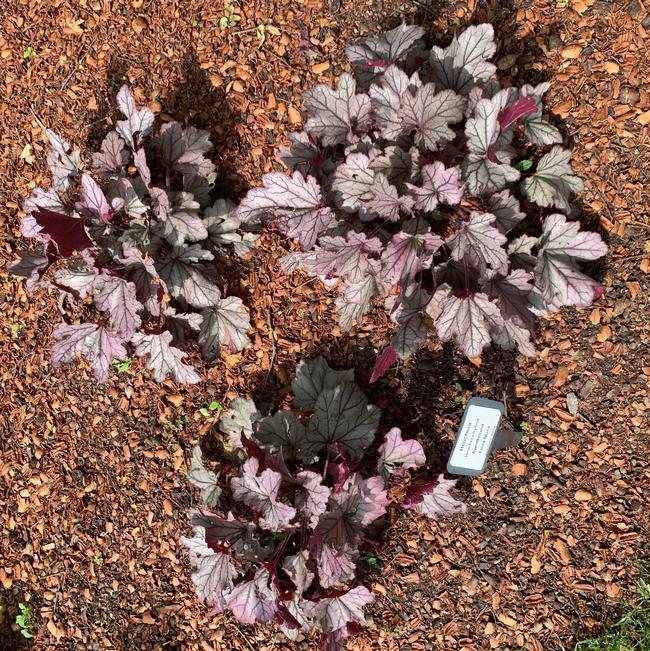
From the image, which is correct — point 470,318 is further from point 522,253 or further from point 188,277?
point 188,277

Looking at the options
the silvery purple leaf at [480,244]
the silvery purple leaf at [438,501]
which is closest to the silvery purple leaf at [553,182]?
the silvery purple leaf at [480,244]

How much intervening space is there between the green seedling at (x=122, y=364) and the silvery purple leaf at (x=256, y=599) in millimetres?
1066

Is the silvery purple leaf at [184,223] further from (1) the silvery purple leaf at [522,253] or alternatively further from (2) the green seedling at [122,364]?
(1) the silvery purple leaf at [522,253]

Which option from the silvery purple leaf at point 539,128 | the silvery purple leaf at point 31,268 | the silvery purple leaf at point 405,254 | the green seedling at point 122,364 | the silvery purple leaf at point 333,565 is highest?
the silvery purple leaf at point 539,128

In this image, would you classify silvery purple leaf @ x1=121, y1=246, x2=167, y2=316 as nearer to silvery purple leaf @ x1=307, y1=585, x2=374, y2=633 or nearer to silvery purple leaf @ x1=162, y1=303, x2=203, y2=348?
silvery purple leaf @ x1=162, y1=303, x2=203, y2=348

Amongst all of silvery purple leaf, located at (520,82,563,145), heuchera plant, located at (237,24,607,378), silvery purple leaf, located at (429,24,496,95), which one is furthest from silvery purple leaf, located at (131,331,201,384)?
silvery purple leaf, located at (520,82,563,145)

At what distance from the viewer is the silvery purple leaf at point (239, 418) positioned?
107 inches

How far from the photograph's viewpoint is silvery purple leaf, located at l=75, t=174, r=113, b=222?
254cm

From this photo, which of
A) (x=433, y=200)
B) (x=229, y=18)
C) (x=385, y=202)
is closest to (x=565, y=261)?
(x=433, y=200)

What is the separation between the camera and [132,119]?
8.46 ft

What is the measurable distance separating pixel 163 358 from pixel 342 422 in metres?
0.78

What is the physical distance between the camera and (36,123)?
304 centimetres

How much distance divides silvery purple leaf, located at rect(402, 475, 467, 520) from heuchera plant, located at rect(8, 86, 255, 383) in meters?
0.93

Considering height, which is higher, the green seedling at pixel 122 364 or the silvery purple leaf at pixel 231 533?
the green seedling at pixel 122 364
